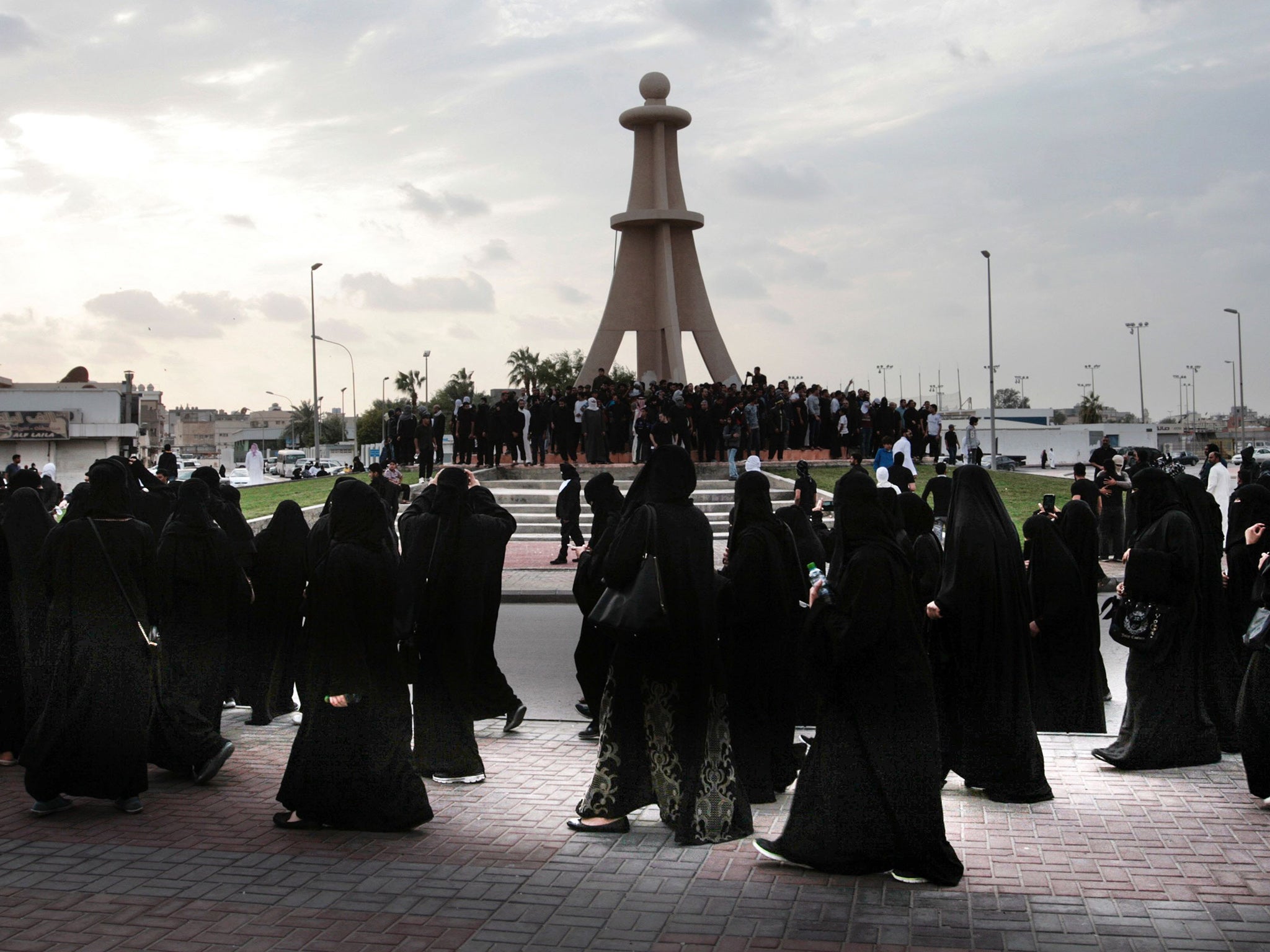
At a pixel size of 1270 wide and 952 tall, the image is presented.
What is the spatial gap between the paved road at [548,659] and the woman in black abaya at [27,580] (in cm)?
323

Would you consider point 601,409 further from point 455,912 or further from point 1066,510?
point 455,912

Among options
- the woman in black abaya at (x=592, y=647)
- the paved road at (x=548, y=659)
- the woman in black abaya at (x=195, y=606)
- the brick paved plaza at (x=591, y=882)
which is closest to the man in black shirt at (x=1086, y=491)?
the paved road at (x=548, y=659)

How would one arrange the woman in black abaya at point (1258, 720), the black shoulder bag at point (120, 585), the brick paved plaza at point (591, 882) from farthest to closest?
the black shoulder bag at point (120, 585) → the woman in black abaya at point (1258, 720) → the brick paved plaza at point (591, 882)

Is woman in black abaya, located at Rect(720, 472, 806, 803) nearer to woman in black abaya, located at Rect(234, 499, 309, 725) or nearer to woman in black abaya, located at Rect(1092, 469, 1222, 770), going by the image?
woman in black abaya, located at Rect(1092, 469, 1222, 770)

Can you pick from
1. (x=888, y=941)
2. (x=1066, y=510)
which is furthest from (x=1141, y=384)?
(x=888, y=941)

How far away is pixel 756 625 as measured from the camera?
234 inches

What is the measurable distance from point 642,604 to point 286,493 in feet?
81.3

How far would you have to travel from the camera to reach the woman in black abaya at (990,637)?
609cm

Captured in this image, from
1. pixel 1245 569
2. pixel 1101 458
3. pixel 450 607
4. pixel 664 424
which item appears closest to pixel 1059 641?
pixel 1245 569

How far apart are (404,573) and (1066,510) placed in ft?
15.3

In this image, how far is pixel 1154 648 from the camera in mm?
6562

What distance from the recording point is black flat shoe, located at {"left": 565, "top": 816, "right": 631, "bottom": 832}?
18.4 ft

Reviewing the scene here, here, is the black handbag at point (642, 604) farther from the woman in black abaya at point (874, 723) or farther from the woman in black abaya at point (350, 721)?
the woman in black abaya at point (350, 721)

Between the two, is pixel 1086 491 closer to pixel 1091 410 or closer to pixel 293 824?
pixel 293 824
